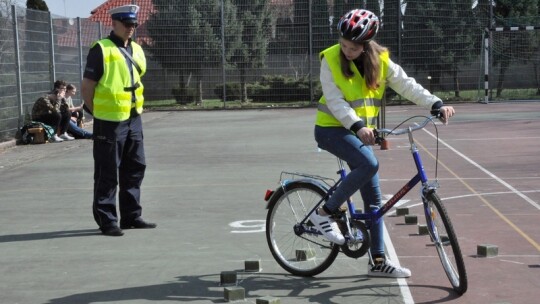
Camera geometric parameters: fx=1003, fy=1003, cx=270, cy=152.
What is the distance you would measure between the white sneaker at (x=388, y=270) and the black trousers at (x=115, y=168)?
3110 millimetres

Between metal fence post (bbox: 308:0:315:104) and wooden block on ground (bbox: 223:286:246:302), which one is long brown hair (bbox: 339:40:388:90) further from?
metal fence post (bbox: 308:0:315:104)

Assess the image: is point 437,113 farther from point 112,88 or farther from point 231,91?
point 231,91

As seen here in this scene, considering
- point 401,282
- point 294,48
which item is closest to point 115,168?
point 401,282

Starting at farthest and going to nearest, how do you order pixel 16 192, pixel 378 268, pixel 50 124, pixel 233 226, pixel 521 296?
pixel 50 124 → pixel 16 192 → pixel 233 226 → pixel 378 268 → pixel 521 296

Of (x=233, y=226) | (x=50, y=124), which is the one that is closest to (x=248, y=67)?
(x=50, y=124)

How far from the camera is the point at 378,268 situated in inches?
282

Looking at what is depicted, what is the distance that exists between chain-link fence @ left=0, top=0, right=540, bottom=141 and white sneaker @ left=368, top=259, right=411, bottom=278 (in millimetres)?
24048

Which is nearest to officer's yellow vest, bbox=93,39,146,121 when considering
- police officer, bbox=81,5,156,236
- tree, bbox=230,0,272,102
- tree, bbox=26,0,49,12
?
police officer, bbox=81,5,156,236

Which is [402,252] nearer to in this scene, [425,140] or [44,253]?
[44,253]

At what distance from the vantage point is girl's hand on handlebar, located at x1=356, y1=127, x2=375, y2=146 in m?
6.56

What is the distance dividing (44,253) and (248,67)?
2329cm

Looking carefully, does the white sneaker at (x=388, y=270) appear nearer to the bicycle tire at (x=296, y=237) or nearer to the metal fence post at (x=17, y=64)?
the bicycle tire at (x=296, y=237)

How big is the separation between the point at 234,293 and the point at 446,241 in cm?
145

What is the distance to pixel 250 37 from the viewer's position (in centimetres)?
3106
